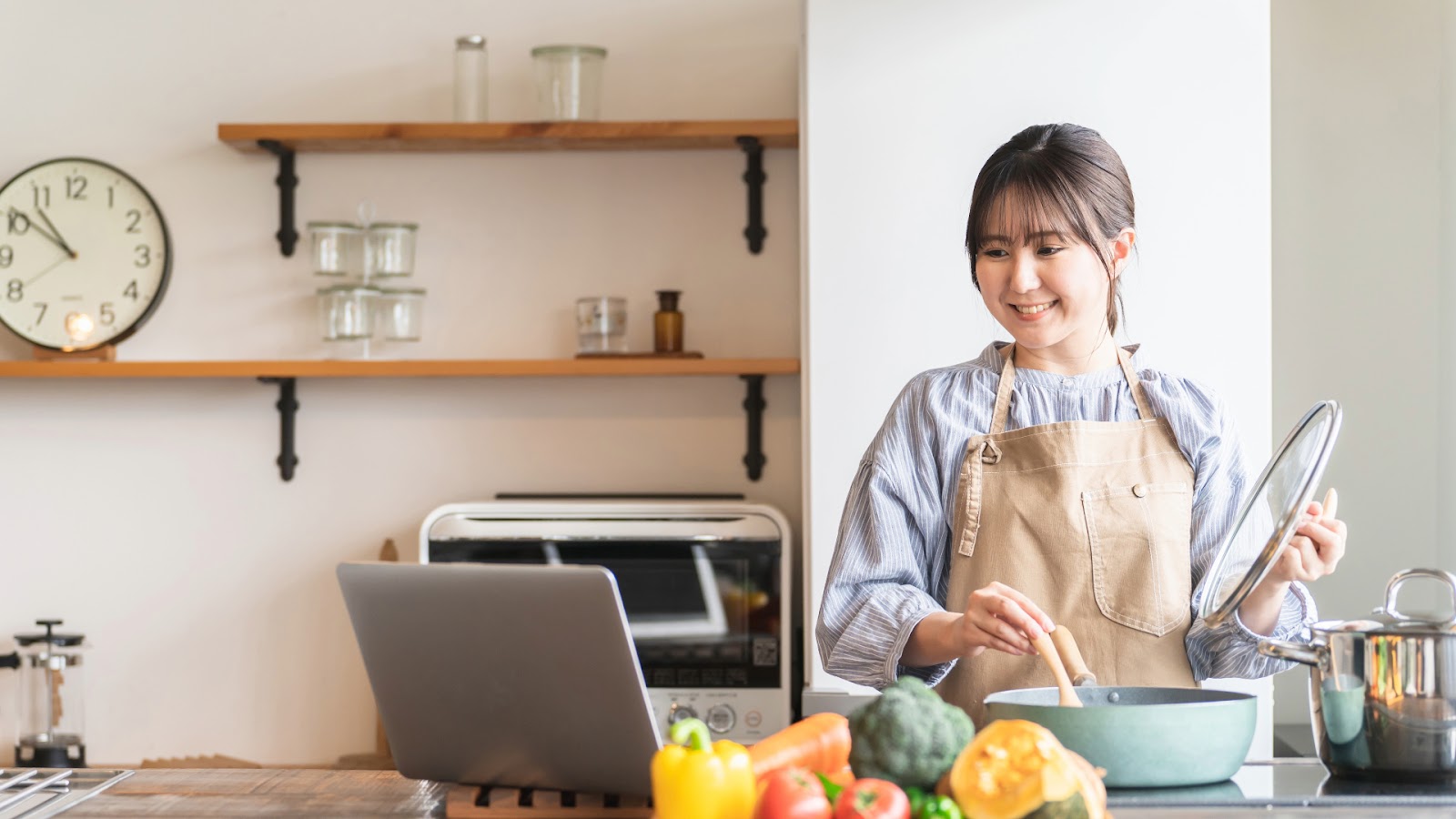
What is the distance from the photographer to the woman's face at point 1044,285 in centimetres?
152

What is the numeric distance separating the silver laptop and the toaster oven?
1.30 meters

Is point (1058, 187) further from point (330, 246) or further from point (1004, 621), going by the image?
point (330, 246)

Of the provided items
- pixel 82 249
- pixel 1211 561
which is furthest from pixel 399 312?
pixel 1211 561

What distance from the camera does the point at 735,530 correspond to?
2.47m

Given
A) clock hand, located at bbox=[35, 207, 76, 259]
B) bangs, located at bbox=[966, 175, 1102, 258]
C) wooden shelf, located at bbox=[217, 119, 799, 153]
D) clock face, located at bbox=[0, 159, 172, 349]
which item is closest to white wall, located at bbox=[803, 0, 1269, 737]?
wooden shelf, located at bbox=[217, 119, 799, 153]

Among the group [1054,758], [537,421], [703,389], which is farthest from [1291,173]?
[1054,758]

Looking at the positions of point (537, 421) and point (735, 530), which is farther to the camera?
point (537, 421)

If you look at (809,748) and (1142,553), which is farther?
(1142,553)

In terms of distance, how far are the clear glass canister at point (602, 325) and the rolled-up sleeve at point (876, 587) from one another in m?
1.18

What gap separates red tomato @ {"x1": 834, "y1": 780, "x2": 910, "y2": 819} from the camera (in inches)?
30.9

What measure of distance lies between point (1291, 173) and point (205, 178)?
6.96 ft

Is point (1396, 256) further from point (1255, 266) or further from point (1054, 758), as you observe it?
point (1054, 758)

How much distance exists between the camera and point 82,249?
2771 mm

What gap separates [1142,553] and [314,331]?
188 cm
